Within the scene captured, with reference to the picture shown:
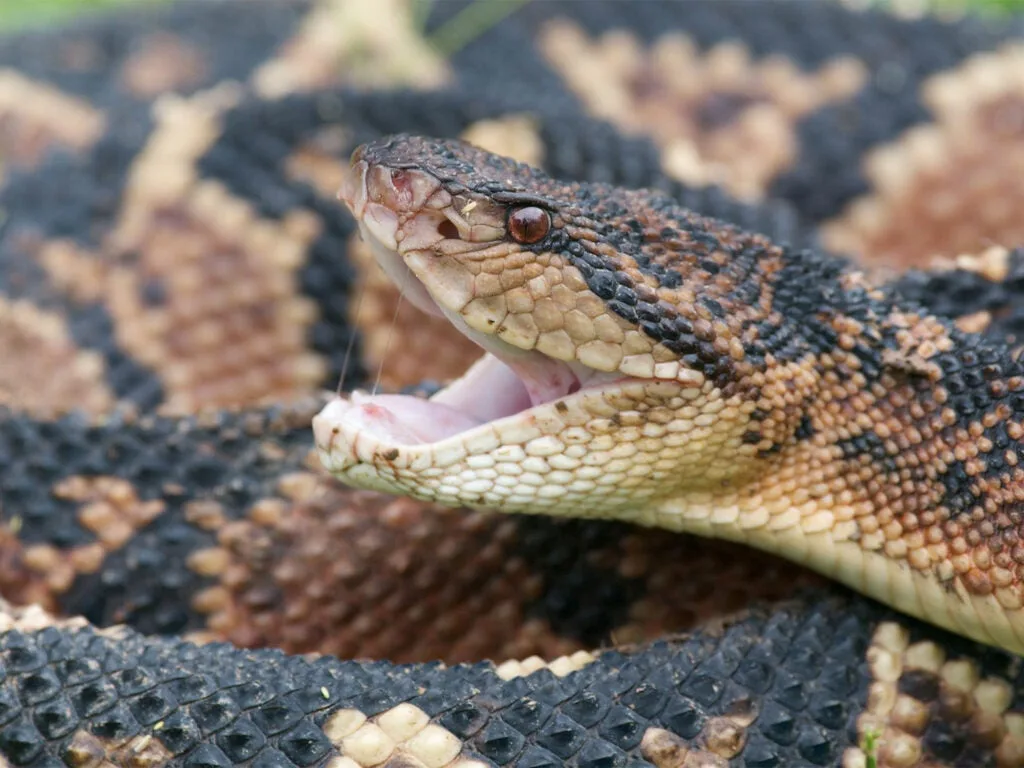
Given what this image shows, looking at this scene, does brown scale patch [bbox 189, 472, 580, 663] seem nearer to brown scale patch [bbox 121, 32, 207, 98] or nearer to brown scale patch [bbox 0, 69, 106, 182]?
brown scale patch [bbox 0, 69, 106, 182]

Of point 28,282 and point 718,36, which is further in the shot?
point 718,36

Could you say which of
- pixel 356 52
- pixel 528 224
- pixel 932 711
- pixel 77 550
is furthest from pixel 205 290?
pixel 932 711

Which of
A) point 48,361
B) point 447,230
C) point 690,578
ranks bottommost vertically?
point 48,361

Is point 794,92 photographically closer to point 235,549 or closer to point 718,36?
point 718,36

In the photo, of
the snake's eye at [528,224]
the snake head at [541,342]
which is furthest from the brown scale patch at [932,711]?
the snake's eye at [528,224]

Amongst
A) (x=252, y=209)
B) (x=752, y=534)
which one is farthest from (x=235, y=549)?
(x=252, y=209)

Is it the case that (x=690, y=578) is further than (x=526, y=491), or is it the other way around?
(x=690, y=578)

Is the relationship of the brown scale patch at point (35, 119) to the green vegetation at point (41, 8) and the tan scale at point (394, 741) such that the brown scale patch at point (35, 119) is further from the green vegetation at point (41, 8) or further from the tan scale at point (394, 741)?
the tan scale at point (394, 741)

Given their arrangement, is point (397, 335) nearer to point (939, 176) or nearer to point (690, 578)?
point (690, 578)
